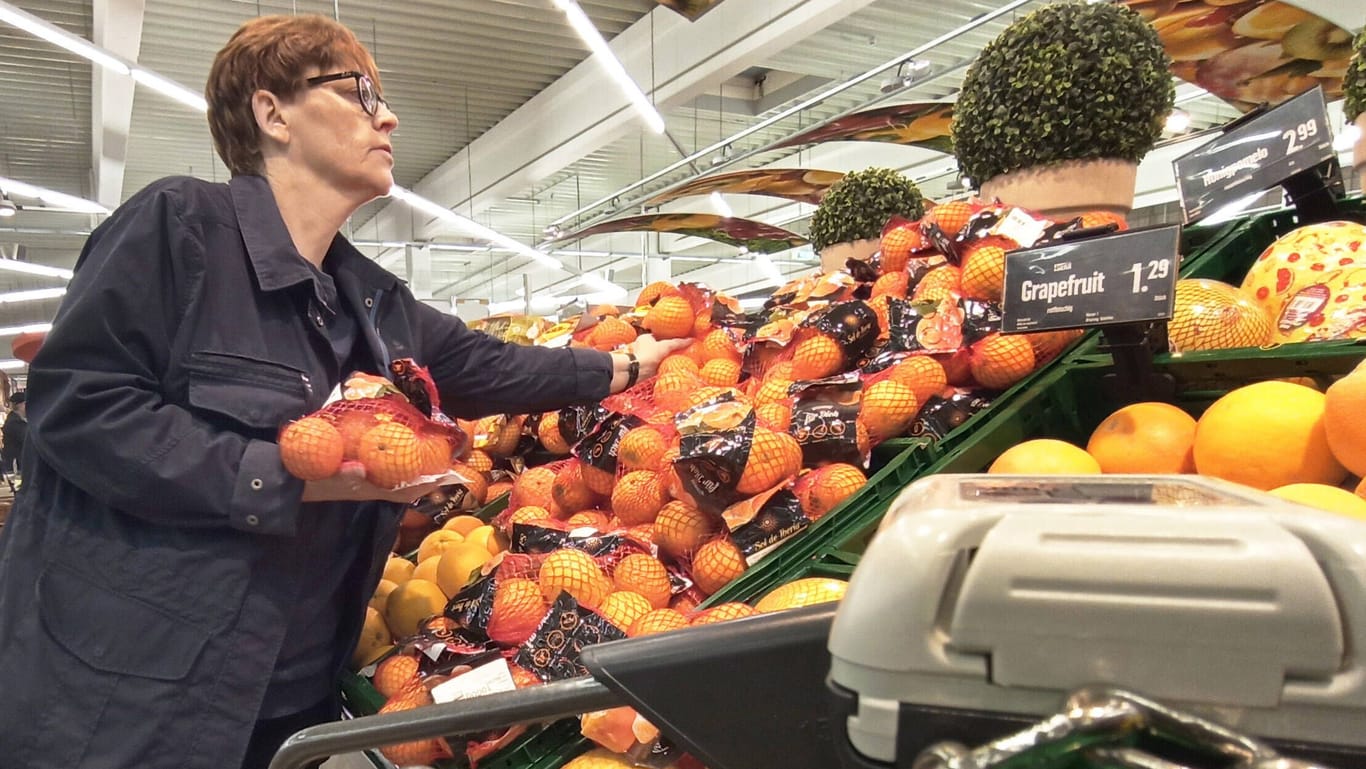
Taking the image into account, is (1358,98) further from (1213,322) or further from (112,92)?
(112,92)

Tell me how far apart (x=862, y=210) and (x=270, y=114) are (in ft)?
6.03

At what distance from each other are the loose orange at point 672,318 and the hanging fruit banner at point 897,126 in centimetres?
341

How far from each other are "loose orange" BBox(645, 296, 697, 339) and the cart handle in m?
1.51

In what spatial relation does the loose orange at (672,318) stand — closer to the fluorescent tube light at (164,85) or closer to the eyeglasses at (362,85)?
the eyeglasses at (362,85)

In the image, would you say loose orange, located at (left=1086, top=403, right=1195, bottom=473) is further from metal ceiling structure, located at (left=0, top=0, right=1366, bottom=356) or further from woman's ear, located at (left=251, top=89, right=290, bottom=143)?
metal ceiling structure, located at (left=0, top=0, right=1366, bottom=356)

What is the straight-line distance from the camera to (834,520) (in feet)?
4.04

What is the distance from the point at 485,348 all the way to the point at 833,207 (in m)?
1.44

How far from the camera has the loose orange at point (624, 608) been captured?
3.89ft

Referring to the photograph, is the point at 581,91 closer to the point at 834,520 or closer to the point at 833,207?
the point at 833,207

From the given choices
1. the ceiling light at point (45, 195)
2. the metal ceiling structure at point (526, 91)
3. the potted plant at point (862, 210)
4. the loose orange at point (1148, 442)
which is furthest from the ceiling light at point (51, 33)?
the loose orange at point (1148, 442)

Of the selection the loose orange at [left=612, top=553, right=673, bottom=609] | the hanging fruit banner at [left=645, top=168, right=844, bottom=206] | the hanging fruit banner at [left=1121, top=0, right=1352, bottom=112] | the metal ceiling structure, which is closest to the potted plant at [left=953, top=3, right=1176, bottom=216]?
the loose orange at [left=612, top=553, right=673, bottom=609]

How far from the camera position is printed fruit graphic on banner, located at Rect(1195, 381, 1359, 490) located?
1.00m

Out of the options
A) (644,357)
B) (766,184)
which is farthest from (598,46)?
(644,357)

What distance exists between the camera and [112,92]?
710cm
